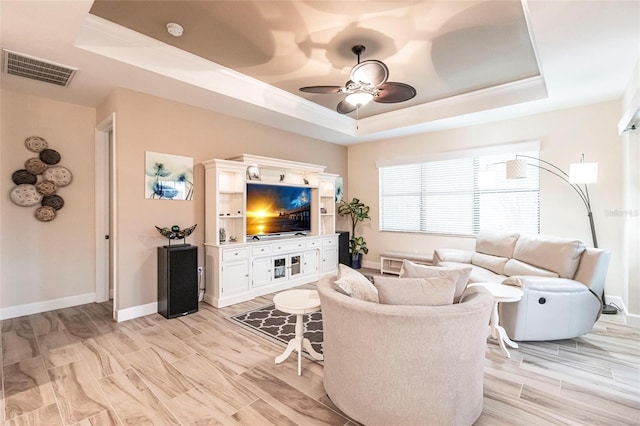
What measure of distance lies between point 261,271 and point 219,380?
2.23 m

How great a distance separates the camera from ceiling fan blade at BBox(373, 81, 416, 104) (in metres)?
2.84

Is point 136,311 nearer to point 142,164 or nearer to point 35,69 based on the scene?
point 142,164

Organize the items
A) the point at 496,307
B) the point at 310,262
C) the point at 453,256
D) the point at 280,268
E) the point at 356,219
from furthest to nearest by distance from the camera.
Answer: the point at 356,219, the point at 310,262, the point at 280,268, the point at 453,256, the point at 496,307

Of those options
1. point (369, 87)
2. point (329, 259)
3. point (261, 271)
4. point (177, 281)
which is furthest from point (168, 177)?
point (329, 259)

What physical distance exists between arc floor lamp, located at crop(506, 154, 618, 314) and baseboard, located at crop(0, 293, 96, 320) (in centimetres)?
613

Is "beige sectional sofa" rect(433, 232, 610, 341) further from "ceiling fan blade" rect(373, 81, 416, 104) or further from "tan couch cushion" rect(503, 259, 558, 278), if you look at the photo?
"ceiling fan blade" rect(373, 81, 416, 104)

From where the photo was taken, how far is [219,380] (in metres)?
2.32

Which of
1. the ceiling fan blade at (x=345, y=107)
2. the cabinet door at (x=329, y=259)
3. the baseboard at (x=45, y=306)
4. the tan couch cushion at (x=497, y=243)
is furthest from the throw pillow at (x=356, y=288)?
the baseboard at (x=45, y=306)

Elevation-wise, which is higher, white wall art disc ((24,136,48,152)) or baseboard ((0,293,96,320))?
white wall art disc ((24,136,48,152))

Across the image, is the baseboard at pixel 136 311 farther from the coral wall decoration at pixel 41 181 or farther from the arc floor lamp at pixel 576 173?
the arc floor lamp at pixel 576 173

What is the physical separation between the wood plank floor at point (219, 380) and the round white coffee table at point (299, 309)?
105 millimetres

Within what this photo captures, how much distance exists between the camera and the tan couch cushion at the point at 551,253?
3.15 meters

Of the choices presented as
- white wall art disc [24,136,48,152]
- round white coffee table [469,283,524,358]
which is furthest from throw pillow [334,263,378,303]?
white wall art disc [24,136,48,152]

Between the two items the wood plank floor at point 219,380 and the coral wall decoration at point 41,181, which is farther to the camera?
the coral wall decoration at point 41,181
